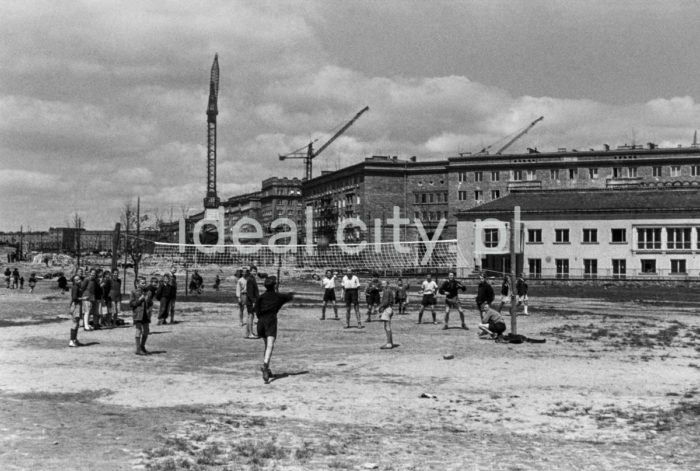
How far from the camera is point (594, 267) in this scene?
65750 millimetres

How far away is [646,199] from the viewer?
217ft

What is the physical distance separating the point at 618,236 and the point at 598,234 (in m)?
1.73

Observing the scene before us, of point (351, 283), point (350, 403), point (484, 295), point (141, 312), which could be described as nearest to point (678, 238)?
point (484, 295)

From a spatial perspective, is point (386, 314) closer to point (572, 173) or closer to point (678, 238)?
point (678, 238)

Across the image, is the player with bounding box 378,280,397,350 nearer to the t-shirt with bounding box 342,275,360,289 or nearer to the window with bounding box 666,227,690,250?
the t-shirt with bounding box 342,275,360,289

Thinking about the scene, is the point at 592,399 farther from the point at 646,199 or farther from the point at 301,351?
the point at 646,199

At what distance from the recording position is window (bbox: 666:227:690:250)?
6238cm

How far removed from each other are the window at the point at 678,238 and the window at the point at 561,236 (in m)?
8.66

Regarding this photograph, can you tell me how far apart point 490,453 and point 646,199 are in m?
63.4

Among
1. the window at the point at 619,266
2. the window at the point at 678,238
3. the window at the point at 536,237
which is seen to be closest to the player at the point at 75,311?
the window at the point at 619,266

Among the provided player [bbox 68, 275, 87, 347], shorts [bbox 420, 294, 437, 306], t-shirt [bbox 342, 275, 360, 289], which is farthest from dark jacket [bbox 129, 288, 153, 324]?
shorts [bbox 420, 294, 437, 306]

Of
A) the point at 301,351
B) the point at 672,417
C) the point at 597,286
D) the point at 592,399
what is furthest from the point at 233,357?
the point at 597,286

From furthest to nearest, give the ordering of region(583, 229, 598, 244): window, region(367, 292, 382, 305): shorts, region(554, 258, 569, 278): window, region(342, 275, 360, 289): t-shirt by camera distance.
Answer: region(554, 258, 569, 278): window → region(583, 229, 598, 244): window → region(367, 292, 382, 305): shorts → region(342, 275, 360, 289): t-shirt

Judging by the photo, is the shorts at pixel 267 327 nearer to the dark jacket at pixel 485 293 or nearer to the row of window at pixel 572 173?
the dark jacket at pixel 485 293
